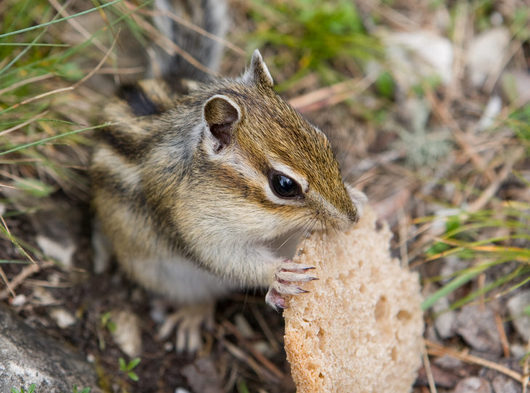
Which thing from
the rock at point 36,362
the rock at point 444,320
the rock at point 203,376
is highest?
the rock at point 444,320

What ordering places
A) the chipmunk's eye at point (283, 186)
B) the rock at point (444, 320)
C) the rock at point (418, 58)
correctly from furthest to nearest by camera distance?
1. the rock at point (418, 58)
2. the rock at point (444, 320)
3. the chipmunk's eye at point (283, 186)

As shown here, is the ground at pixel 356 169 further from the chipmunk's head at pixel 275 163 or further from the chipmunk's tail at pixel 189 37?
the chipmunk's head at pixel 275 163

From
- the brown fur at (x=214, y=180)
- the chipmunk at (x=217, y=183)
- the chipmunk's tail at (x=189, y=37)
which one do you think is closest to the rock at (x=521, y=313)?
the chipmunk at (x=217, y=183)

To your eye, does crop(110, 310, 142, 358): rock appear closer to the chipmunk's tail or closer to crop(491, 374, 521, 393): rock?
the chipmunk's tail

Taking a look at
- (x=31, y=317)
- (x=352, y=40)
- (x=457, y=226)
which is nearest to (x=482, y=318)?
(x=457, y=226)

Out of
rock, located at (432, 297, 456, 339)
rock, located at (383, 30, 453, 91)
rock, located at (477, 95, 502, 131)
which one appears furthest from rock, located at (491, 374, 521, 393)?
rock, located at (383, 30, 453, 91)
